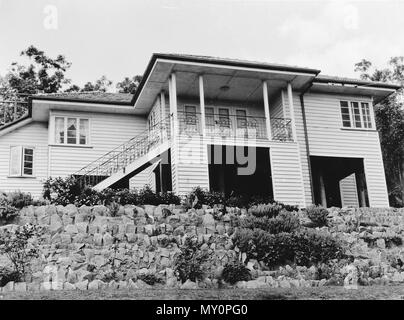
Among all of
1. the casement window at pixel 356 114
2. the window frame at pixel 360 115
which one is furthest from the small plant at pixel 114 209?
the casement window at pixel 356 114

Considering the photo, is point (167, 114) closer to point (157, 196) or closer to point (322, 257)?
point (157, 196)

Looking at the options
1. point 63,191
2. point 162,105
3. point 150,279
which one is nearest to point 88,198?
point 63,191

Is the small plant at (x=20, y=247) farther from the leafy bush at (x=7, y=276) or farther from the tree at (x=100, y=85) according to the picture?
the tree at (x=100, y=85)

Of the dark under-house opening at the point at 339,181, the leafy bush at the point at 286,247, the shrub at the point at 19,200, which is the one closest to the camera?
the leafy bush at the point at 286,247

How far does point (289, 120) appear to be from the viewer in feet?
78.4

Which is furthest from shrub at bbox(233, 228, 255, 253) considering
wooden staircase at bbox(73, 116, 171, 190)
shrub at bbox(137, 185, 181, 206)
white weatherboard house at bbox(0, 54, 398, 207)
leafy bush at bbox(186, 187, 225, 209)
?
wooden staircase at bbox(73, 116, 171, 190)

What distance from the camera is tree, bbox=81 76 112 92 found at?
1682 inches

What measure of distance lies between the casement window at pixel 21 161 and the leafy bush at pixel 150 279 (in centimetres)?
1259

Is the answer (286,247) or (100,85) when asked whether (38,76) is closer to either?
(100,85)

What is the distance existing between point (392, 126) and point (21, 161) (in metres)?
20.7

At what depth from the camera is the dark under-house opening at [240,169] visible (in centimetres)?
2211

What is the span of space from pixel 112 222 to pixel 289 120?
1044cm

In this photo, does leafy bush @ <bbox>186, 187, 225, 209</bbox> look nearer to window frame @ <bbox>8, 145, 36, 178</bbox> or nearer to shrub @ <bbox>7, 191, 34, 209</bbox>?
shrub @ <bbox>7, 191, 34, 209</bbox>
